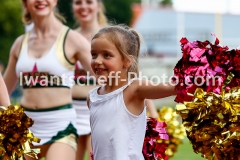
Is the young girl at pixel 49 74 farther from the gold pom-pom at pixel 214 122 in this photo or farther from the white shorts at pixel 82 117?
the gold pom-pom at pixel 214 122

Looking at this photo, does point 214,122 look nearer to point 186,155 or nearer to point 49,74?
point 49,74

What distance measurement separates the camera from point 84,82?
621cm

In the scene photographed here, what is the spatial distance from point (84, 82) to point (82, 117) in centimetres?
33

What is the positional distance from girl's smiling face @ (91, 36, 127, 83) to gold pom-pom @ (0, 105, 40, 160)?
54 cm

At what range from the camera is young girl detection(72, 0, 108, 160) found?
237 inches

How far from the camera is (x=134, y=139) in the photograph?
3979mm

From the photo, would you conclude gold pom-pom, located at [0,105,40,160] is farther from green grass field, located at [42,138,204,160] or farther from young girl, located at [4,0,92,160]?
green grass field, located at [42,138,204,160]

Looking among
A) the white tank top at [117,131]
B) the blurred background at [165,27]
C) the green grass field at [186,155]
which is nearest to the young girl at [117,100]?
the white tank top at [117,131]

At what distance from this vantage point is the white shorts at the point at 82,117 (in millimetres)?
6027

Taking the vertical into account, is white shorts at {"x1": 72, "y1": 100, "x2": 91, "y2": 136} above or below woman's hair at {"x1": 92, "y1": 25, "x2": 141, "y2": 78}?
below

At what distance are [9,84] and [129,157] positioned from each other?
201 cm

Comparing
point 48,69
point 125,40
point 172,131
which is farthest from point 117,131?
point 172,131

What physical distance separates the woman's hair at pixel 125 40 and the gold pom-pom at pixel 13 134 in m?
0.71

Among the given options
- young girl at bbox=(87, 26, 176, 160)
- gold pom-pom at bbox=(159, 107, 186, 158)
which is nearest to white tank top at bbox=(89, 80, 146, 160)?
young girl at bbox=(87, 26, 176, 160)
